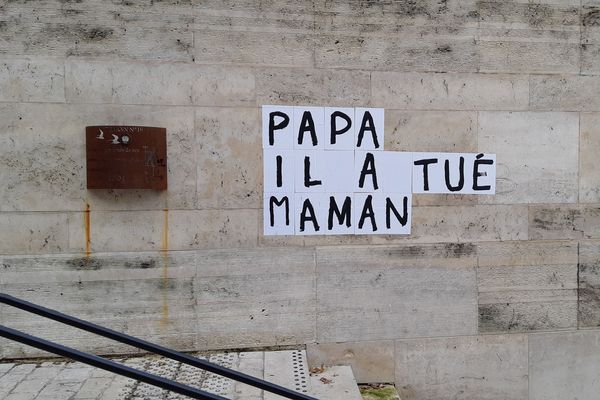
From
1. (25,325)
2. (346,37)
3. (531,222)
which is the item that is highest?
(346,37)

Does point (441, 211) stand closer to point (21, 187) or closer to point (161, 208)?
point (161, 208)

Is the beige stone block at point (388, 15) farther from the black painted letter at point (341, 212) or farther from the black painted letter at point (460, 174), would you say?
the black painted letter at point (341, 212)

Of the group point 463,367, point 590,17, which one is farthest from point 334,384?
point 590,17

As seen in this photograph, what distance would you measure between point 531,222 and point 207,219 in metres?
2.88

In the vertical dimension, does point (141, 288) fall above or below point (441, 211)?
below

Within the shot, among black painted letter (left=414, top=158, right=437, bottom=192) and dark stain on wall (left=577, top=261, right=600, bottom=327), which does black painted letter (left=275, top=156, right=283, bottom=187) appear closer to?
black painted letter (left=414, top=158, right=437, bottom=192)

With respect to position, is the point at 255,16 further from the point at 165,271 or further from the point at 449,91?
the point at 165,271

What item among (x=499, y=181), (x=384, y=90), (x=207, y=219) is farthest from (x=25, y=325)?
(x=499, y=181)

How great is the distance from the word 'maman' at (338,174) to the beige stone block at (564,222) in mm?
893

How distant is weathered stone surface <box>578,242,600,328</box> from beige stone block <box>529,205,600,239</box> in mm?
128

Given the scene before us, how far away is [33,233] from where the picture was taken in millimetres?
3383

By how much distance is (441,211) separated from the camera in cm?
371

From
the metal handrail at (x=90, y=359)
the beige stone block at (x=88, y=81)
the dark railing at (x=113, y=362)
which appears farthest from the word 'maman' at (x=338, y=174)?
the metal handrail at (x=90, y=359)

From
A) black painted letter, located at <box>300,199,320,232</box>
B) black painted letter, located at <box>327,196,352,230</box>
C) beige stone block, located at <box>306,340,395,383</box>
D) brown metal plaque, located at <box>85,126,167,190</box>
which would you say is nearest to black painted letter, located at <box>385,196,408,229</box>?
black painted letter, located at <box>327,196,352,230</box>
